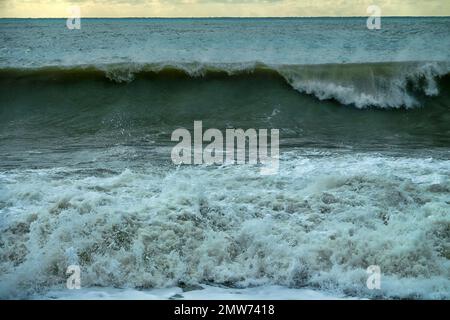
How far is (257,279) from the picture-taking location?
4.78m

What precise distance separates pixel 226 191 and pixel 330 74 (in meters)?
8.85

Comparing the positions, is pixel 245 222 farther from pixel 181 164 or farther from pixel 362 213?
pixel 181 164

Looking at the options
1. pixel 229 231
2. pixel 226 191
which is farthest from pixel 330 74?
pixel 229 231

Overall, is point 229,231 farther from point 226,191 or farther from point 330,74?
point 330,74

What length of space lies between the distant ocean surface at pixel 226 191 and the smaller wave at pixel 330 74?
0.08 metres

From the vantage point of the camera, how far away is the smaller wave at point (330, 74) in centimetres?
1320

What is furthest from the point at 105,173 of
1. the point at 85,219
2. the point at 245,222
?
the point at 245,222

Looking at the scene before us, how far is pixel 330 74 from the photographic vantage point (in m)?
14.3

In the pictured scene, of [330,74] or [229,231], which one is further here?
[330,74]

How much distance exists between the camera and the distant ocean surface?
4.80 meters

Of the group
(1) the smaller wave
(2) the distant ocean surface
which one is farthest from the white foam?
(1) the smaller wave

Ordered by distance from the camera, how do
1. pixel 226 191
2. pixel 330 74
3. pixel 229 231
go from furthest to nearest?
pixel 330 74 → pixel 226 191 → pixel 229 231

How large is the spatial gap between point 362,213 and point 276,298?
1.80 m

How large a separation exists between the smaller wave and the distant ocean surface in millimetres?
77
